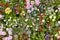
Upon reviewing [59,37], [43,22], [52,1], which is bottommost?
[59,37]

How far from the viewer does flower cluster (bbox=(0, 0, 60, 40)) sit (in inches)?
106

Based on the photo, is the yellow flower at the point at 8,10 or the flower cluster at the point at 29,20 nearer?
the flower cluster at the point at 29,20

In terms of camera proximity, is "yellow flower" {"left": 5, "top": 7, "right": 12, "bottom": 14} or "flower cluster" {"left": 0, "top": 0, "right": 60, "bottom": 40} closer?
"flower cluster" {"left": 0, "top": 0, "right": 60, "bottom": 40}

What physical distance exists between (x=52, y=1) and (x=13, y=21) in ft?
2.03

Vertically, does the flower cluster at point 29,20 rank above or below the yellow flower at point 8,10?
below

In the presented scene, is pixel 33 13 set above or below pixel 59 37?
above

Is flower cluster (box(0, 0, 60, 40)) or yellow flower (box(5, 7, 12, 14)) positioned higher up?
yellow flower (box(5, 7, 12, 14))

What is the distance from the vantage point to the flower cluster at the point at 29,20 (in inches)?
106

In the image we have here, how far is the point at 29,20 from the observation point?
280cm

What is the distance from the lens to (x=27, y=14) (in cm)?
285

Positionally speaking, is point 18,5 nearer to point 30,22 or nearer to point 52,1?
point 30,22

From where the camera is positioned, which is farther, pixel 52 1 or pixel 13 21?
pixel 52 1

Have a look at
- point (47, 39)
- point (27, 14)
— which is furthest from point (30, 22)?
point (47, 39)

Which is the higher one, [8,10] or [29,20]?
[8,10]
